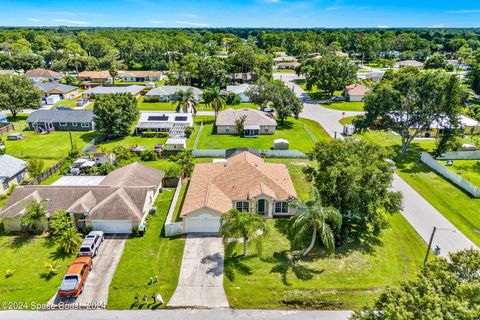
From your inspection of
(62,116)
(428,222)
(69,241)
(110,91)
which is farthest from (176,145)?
(110,91)

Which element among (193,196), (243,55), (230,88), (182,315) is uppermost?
(243,55)

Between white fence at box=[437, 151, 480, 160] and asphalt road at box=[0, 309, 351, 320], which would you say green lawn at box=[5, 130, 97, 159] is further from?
white fence at box=[437, 151, 480, 160]

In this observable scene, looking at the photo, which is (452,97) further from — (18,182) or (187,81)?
(187,81)

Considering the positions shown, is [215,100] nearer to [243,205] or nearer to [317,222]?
[243,205]

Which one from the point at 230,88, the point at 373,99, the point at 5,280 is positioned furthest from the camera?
the point at 230,88

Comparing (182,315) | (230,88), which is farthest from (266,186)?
(230,88)

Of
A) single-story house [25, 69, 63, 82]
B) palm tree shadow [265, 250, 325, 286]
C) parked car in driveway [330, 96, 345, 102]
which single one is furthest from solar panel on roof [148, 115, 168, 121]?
single-story house [25, 69, 63, 82]

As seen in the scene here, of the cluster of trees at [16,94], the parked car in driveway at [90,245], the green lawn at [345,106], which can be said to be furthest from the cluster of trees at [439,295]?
the cluster of trees at [16,94]
